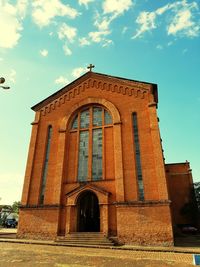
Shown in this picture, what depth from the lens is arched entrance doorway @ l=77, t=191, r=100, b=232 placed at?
633 inches

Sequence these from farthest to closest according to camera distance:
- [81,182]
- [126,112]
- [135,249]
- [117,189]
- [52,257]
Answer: [126,112], [81,182], [117,189], [135,249], [52,257]

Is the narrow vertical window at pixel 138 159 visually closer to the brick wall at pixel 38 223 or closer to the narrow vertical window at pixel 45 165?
the brick wall at pixel 38 223

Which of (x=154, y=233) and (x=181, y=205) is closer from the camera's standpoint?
(x=154, y=233)

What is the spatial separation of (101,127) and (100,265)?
11661 millimetres

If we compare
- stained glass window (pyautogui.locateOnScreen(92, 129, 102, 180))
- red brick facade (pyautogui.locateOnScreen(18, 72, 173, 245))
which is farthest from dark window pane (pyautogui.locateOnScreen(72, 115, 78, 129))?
stained glass window (pyautogui.locateOnScreen(92, 129, 102, 180))

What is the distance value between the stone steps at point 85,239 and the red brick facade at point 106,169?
52cm

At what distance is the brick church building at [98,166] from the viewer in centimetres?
1395

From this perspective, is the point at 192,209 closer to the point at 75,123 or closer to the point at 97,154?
the point at 97,154

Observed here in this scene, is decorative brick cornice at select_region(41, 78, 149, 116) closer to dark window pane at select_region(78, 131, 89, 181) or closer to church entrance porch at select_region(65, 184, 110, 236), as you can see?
dark window pane at select_region(78, 131, 89, 181)

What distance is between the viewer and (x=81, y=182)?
16.2m

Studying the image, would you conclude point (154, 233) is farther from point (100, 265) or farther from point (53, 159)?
point (53, 159)

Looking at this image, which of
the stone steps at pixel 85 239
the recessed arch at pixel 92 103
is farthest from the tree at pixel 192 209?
the recessed arch at pixel 92 103

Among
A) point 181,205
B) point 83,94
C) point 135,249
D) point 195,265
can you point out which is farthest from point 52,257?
point 181,205

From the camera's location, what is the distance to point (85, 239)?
13836 millimetres
